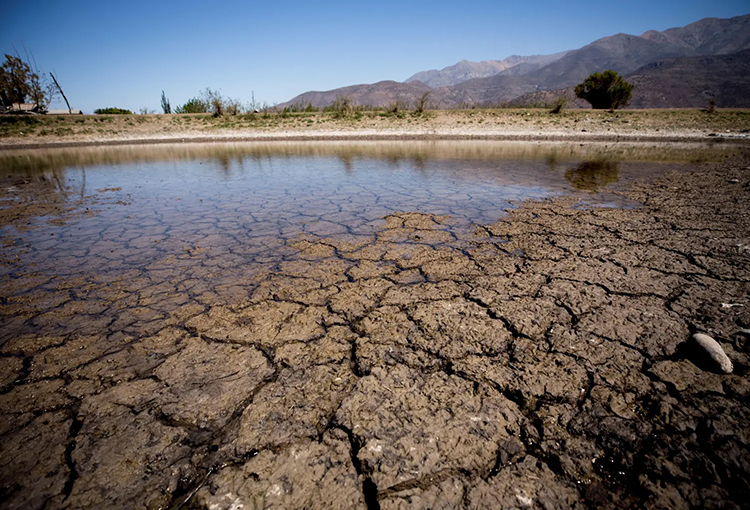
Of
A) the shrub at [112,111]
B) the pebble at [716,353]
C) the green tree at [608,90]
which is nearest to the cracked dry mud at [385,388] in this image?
the pebble at [716,353]

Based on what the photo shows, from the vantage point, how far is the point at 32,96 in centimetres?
2397

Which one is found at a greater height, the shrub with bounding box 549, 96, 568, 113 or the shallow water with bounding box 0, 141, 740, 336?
the shrub with bounding box 549, 96, 568, 113

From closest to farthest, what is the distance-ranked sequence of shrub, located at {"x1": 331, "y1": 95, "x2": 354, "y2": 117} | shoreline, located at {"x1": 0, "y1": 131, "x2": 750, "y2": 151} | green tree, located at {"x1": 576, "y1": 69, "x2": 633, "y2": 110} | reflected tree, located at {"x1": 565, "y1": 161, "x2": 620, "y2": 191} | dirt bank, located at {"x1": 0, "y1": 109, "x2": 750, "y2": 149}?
reflected tree, located at {"x1": 565, "y1": 161, "x2": 620, "y2": 191}, shoreline, located at {"x1": 0, "y1": 131, "x2": 750, "y2": 151}, dirt bank, located at {"x1": 0, "y1": 109, "x2": 750, "y2": 149}, shrub, located at {"x1": 331, "y1": 95, "x2": 354, "y2": 117}, green tree, located at {"x1": 576, "y1": 69, "x2": 633, "y2": 110}

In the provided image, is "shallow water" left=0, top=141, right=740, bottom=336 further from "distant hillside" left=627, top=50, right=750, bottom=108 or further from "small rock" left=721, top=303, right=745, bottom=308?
"distant hillside" left=627, top=50, right=750, bottom=108

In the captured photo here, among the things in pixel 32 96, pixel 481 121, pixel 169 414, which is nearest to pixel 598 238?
pixel 169 414

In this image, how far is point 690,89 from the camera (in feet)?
220

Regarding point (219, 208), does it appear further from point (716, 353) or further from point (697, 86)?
point (697, 86)

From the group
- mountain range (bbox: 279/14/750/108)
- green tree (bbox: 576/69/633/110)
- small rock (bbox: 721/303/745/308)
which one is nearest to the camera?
small rock (bbox: 721/303/745/308)

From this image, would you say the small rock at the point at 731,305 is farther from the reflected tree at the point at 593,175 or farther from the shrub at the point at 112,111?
the shrub at the point at 112,111

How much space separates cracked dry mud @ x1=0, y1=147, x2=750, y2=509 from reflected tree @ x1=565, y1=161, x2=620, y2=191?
3442 mm

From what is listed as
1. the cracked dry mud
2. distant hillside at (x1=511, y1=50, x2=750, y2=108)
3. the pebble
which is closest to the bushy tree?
the cracked dry mud

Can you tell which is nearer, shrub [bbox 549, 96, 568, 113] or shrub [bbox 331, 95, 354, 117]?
shrub [bbox 549, 96, 568, 113]

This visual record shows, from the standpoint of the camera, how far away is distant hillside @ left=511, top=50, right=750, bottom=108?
6203cm

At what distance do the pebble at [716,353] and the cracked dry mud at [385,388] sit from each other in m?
0.05
